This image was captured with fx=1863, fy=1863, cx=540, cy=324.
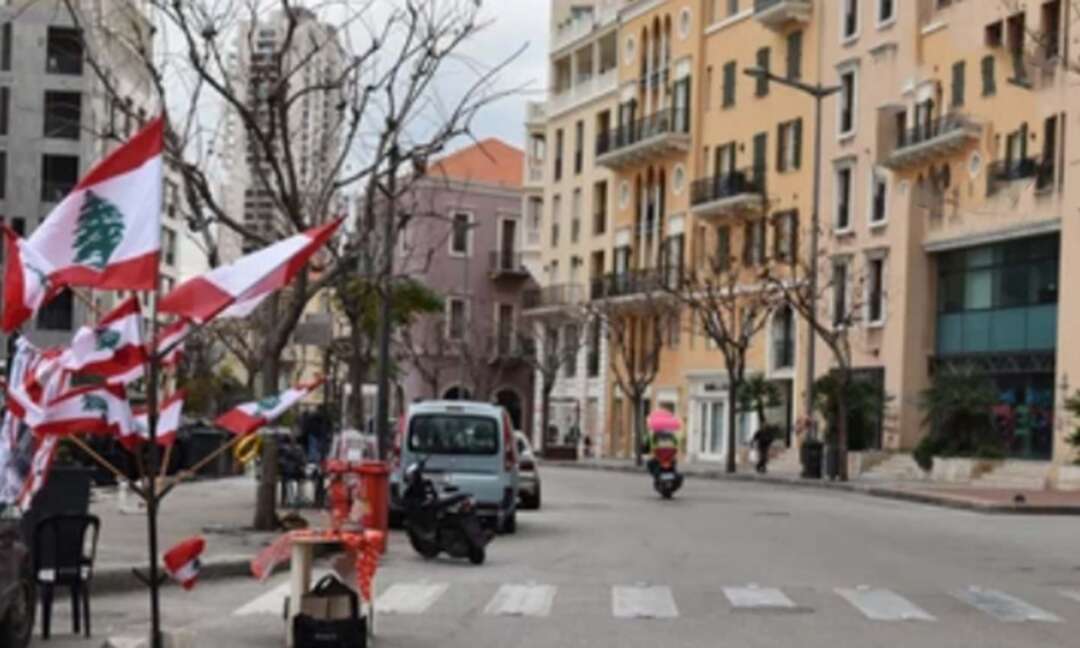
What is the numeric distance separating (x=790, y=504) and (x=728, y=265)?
2943 centimetres

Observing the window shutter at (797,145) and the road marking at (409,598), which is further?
the window shutter at (797,145)

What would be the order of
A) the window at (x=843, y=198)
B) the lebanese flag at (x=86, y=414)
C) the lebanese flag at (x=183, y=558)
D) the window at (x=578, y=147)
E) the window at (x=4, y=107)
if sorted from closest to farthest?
1. the lebanese flag at (x=86, y=414)
2. the lebanese flag at (x=183, y=558)
3. the window at (x=843, y=198)
4. the window at (x=4, y=107)
5. the window at (x=578, y=147)

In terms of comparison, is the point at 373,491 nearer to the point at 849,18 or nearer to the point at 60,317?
the point at 849,18

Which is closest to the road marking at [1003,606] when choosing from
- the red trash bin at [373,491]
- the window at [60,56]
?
the red trash bin at [373,491]

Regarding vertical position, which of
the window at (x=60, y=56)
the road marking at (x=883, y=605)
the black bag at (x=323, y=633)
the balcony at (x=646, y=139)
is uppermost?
the window at (x=60, y=56)

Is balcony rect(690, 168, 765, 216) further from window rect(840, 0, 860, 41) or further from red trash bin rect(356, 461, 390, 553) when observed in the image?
red trash bin rect(356, 461, 390, 553)

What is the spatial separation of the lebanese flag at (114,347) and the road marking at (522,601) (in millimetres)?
5976

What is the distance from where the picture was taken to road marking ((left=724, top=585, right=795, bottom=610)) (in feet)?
55.1

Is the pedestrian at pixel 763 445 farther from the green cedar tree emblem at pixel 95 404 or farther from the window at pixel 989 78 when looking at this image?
the green cedar tree emblem at pixel 95 404

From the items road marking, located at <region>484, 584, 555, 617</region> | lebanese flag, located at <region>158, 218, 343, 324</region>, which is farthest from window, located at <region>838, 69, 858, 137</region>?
lebanese flag, located at <region>158, 218, 343, 324</region>

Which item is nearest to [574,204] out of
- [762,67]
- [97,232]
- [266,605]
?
[762,67]

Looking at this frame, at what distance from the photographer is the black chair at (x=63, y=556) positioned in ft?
45.5

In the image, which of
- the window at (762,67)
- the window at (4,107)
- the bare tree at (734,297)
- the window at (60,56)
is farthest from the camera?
the window at (4,107)

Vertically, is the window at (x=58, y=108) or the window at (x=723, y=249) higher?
the window at (x=58, y=108)
